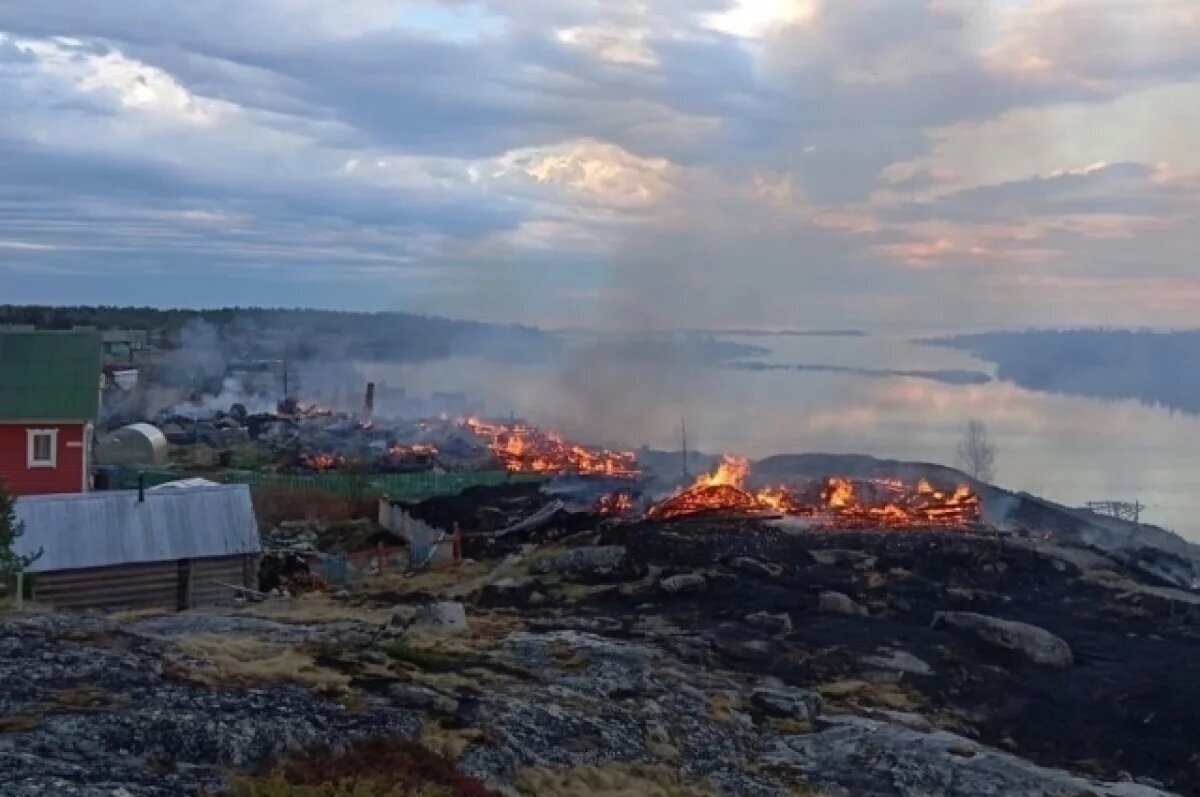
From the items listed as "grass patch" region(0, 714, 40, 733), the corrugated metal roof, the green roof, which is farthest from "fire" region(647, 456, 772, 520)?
"grass patch" region(0, 714, 40, 733)

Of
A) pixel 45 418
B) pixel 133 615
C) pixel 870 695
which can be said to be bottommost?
pixel 870 695

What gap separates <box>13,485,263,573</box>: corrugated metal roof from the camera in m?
21.5

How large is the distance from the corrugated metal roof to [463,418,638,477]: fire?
72.4 feet

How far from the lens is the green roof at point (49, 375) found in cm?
2952

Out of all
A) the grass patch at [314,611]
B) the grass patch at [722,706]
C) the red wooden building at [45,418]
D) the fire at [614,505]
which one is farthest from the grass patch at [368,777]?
the fire at [614,505]

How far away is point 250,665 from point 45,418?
59.8 feet

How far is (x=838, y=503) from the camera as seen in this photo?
120 feet

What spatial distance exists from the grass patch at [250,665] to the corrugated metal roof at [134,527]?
268 inches

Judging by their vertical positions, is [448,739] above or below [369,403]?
below

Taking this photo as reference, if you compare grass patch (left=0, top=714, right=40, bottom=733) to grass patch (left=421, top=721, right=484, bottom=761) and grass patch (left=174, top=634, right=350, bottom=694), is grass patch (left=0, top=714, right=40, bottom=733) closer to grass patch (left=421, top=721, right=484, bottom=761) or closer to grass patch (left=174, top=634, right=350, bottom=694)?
grass patch (left=174, top=634, right=350, bottom=694)

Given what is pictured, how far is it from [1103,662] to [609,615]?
8569 millimetres

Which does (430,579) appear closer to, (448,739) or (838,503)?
(838,503)

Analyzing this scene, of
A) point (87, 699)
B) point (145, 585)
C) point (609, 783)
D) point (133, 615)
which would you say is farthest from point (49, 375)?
point (609, 783)

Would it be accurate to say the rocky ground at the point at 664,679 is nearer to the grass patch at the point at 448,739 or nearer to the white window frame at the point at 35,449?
the grass patch at the point at 448,739
